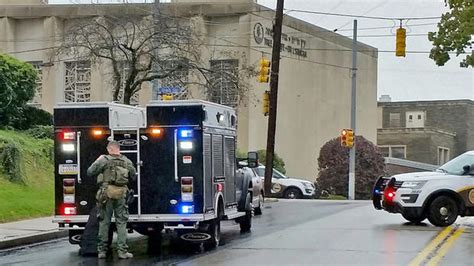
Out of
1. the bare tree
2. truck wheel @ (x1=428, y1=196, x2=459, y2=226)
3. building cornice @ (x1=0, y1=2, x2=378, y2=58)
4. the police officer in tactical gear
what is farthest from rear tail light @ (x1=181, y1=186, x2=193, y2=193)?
building cornice @ (x1=0, y1=2, x2=378, y2=58)

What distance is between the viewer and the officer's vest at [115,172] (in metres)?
12.2

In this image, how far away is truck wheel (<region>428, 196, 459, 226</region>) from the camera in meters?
17.3

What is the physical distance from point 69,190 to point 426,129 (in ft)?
179

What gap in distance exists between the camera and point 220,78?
3228 cm

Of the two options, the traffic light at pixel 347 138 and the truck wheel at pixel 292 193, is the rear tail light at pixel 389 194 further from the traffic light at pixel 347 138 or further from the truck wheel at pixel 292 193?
the traffic light at pixel 347 138

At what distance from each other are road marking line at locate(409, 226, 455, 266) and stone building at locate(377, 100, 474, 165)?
48.8 meters

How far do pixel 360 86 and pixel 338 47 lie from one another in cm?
489

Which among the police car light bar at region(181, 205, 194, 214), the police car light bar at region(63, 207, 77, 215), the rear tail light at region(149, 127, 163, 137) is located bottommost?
the police car light bar at region(63, 207, 77, 215)

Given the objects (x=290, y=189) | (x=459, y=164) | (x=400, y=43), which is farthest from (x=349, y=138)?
(x=459, y=164)

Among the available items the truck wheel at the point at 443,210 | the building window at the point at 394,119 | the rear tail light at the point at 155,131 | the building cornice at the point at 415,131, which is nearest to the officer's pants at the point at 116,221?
the rear tail light at the point at 155,131

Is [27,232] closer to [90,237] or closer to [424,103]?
[90,237]

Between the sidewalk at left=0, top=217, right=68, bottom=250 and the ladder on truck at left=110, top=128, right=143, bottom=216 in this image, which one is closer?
the ladder on truck at left=110, top=128, right=143, bottom=216

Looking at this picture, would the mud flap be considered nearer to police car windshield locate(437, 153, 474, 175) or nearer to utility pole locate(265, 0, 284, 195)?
police car windshield locate(437, 153, 474, 175)

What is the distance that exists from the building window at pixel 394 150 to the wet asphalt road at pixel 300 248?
48090 millimetres
